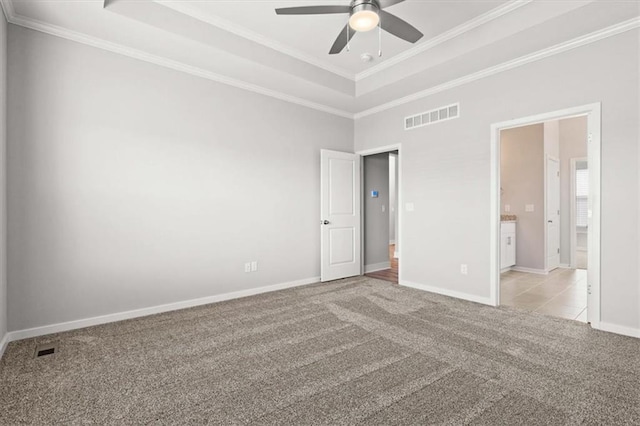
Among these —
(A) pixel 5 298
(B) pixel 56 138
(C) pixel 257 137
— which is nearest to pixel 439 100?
(C) pixel 257 137

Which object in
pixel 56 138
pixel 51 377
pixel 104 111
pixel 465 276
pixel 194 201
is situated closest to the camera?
pixel 51 377

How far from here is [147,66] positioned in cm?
361

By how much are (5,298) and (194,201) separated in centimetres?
191

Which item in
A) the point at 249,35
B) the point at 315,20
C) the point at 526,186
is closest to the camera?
the point at 315,20

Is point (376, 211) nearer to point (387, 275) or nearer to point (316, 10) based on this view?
point (387, 275)

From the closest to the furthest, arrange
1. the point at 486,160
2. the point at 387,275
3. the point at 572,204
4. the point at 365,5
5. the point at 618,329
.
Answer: the point at 365,5, the point at 618,329, the point at 486,160, the point at 387,275, the point at 572,204

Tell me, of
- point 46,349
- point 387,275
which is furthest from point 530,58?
point 46,349

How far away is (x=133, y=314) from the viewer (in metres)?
3.53

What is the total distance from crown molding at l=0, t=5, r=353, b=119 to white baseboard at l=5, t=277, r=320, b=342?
283 cm

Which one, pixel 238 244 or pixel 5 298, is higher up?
pixel 238 244

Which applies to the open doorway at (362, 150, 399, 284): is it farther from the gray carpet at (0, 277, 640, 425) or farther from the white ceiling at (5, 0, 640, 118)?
the gray carpet at (0, 277, 640, 425)

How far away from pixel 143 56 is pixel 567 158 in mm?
7601

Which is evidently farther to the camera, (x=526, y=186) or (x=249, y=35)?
(x=526, y=186)

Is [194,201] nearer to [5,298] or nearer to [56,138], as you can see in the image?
[56,138]
